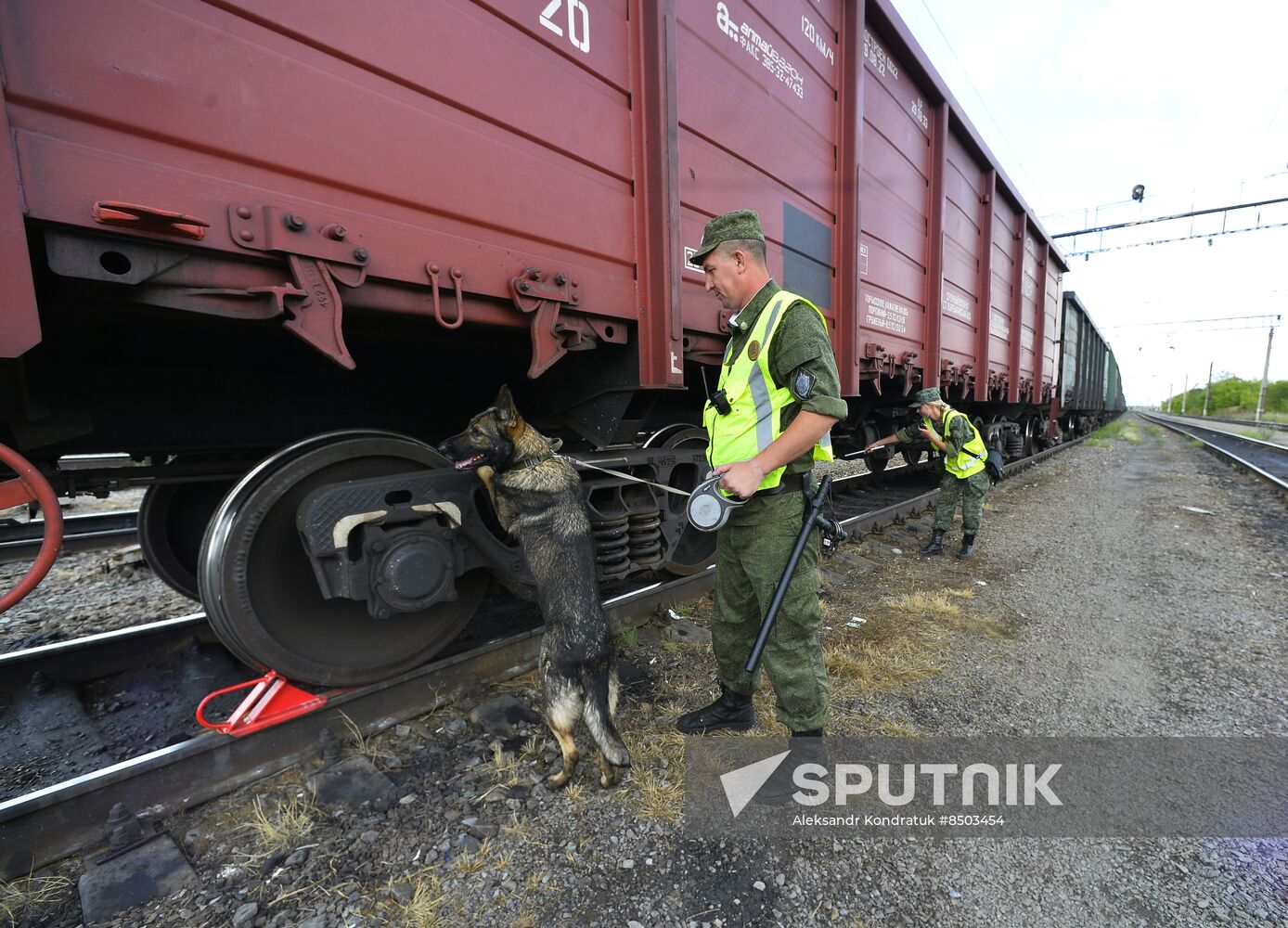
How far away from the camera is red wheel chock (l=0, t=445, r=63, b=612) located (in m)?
1.37

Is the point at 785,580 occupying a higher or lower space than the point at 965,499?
higher

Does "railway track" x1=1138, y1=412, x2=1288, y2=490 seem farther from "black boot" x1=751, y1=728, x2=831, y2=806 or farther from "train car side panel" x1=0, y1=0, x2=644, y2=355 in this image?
"train car side panel" x1=0, y1=0, x2=644, y2=355

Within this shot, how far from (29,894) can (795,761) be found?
235 cm

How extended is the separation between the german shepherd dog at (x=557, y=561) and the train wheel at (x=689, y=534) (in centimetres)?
90

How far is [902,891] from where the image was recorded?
1596 millimetres

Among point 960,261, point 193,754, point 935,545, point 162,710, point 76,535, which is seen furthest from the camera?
point 960,261

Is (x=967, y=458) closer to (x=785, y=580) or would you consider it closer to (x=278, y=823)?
(x=785, y=580)

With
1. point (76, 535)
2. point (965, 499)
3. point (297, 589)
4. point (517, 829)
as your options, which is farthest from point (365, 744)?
point (965, 499)

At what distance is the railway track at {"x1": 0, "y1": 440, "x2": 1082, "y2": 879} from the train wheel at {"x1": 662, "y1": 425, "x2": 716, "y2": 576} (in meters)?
0.25

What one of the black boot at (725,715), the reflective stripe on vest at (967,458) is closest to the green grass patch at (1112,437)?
the reflective stripe on vest at (967,458)

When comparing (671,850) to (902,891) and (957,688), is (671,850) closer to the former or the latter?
(902,891)

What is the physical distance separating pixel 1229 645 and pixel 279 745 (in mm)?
4914

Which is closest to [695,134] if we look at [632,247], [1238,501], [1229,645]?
[632,247]

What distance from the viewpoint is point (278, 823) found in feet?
5.80
